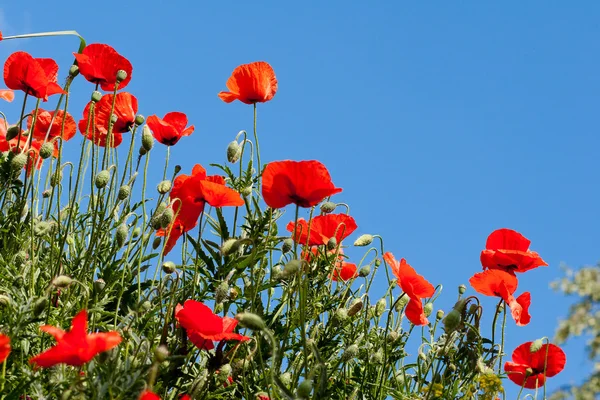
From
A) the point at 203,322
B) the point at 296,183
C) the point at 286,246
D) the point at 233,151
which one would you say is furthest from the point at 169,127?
the point at 203,322

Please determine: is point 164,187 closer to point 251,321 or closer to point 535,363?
point 251,321

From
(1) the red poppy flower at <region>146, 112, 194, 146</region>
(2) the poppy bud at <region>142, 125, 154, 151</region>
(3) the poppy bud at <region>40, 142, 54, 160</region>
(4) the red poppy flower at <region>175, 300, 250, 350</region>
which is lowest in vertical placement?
(4) the red poppy flower at <region>175, 300, 250, 350</region>

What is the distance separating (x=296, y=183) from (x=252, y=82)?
2.45 ft

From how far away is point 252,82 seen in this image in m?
2.57

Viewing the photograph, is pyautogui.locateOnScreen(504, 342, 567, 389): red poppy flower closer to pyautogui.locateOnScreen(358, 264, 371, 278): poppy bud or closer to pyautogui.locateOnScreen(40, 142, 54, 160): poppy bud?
pyautogui.locateOnScreen(358, 264, 371, 278): poppy bud

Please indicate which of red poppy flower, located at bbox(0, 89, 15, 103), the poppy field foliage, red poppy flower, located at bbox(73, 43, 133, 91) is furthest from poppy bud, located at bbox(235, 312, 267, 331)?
red poppy flower, located at bbox(0, 89, 15, 103)

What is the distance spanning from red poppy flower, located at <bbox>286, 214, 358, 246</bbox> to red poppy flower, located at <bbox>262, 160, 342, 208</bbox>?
0.50 meters

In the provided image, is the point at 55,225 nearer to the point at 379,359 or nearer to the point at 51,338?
the point at 51,338

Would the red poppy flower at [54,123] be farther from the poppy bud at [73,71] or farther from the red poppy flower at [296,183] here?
the red poppy flower at [296,183]

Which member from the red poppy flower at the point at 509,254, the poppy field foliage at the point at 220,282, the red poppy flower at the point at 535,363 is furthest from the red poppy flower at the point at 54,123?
the red poppy flower at the point at 535,363

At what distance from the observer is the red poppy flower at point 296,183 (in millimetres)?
1907

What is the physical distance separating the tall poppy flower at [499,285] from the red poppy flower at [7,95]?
178 cm

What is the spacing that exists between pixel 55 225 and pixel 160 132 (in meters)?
0.43

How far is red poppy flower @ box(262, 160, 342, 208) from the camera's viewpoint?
191 cm
